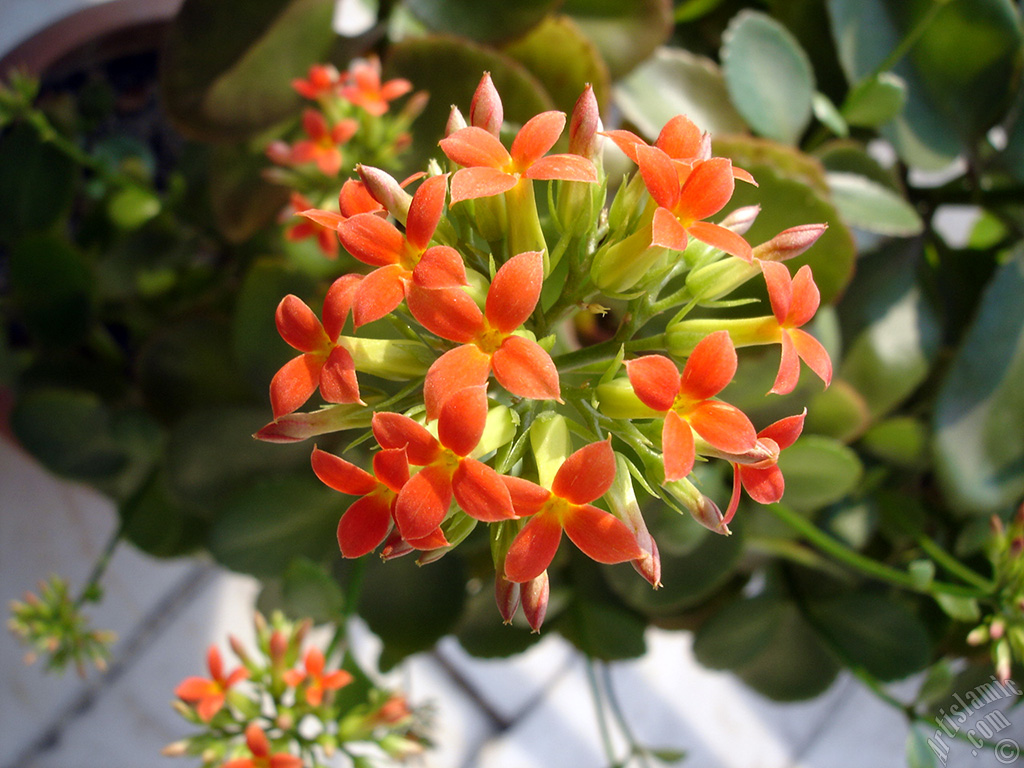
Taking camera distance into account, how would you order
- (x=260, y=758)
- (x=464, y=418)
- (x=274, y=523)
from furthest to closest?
1. (x=274, y=523)
2. (x=260, y=758)
3. (x=464, y=418)

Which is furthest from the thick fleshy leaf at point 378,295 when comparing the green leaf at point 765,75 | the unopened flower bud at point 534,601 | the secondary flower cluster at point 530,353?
the green leaf at point 765,75

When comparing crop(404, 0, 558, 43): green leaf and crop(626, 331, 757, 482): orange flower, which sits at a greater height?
crop(404, 0, 558, 43): green leaf

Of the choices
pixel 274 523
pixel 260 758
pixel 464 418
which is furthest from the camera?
pixel 274 523

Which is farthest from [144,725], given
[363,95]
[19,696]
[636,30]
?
[636,30]

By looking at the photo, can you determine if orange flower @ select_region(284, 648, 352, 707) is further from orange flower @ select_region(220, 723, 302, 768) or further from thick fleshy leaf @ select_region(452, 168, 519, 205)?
thick fleshy leaf @ select_region(452, 168, 519, 205)

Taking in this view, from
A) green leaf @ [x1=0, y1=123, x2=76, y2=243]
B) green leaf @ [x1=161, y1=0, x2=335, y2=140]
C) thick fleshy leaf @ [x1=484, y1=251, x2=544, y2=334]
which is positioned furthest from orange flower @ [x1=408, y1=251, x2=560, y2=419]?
green leaf @ [x1=0, y1=123, x2=76, y2=243]

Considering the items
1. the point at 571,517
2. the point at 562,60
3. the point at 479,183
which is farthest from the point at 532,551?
the point at 562,60

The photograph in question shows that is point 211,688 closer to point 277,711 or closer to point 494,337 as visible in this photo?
point 277,711
